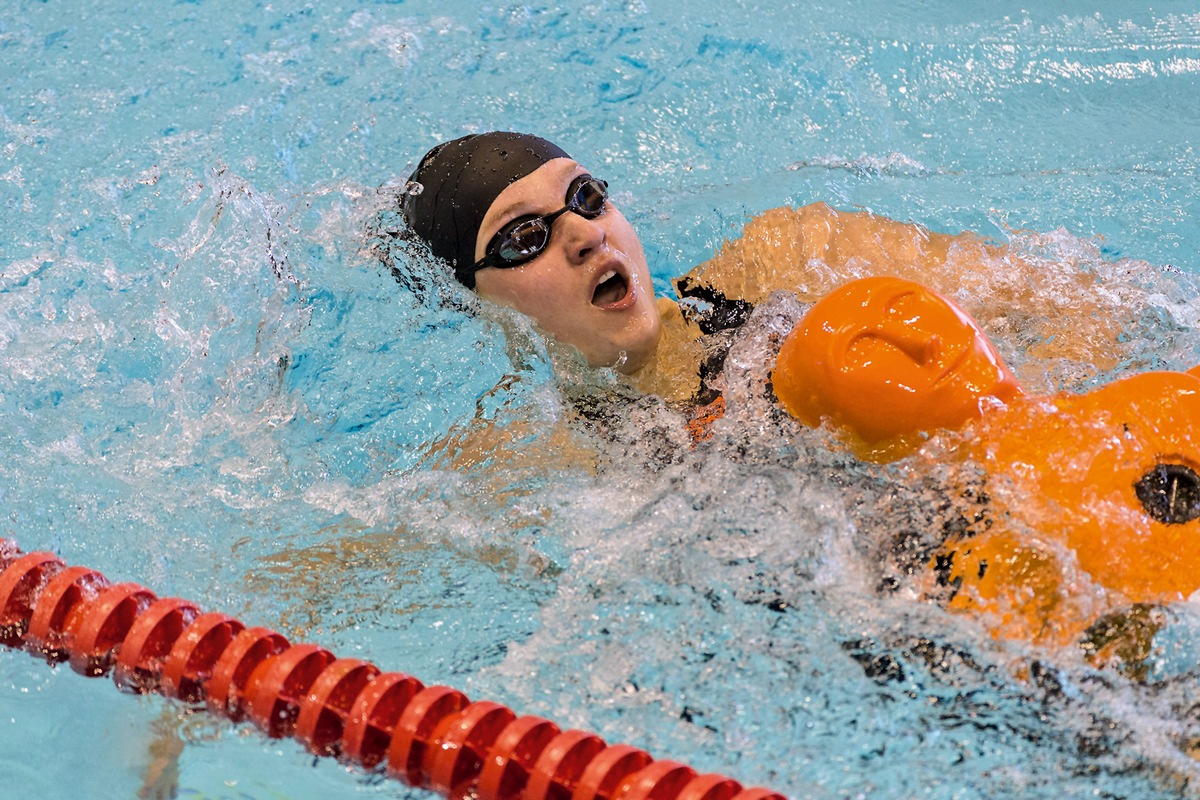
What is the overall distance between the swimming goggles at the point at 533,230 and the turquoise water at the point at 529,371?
0.51 ft

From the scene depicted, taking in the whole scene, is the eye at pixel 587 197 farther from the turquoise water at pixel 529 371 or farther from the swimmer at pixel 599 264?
the turquoise water at pixel 529 371

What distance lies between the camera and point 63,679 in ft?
6.31

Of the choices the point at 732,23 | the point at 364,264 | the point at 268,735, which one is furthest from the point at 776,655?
the point at 732,23

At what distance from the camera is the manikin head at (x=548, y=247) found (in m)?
2.05

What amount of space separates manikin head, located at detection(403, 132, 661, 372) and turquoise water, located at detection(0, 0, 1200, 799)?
116 mm

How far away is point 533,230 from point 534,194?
79 mm

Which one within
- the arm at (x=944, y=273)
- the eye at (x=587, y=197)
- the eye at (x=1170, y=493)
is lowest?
the eye at (x=1170, y=493)

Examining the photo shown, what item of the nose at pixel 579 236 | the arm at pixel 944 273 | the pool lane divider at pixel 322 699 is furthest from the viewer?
the arm at pixel 944 273

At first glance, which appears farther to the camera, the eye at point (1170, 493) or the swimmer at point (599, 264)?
the swimmer at point (599, 264)

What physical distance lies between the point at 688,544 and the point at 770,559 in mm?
142

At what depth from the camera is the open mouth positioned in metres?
2.10

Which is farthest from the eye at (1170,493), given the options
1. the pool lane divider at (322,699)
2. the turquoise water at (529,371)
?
the pool lane divider at (322,699)

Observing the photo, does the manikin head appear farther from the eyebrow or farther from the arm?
the arm

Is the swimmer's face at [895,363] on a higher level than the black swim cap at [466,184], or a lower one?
lower
